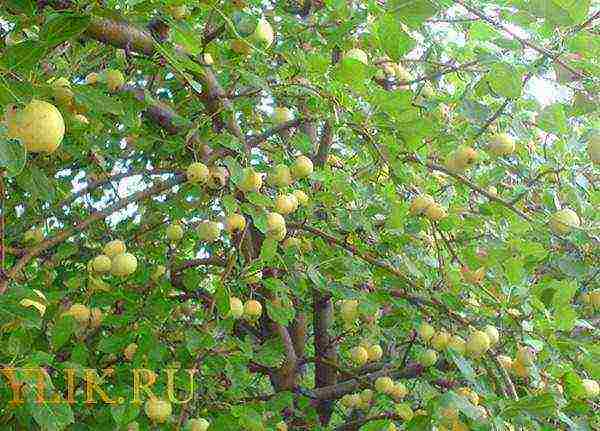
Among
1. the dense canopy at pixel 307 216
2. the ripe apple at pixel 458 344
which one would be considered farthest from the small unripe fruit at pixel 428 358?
the ripe apple at pixel 458 344

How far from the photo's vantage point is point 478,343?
2203 mm

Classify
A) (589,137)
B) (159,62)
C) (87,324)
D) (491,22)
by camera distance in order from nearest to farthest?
(491,22) → (159,62) → (589,137) → (87,324)

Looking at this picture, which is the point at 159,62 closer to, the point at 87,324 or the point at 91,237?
the point at 87,324

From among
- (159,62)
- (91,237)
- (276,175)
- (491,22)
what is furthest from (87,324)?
(491,22)

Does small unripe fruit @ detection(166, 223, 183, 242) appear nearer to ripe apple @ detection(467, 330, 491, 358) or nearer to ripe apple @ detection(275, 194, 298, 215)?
ripe apple @ detection(275, 194, 298, 215)

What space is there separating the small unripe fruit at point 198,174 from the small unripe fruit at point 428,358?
3.63ft

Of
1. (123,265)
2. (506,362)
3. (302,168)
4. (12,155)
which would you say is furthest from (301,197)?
(12,155)

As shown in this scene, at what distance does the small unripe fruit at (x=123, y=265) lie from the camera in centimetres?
244

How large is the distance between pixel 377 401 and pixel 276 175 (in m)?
1.13

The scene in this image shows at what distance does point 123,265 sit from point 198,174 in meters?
0.44

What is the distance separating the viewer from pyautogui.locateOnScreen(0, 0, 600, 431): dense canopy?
1.78m

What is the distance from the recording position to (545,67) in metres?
1.84

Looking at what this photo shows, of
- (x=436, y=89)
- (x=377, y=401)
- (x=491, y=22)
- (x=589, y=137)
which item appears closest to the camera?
(x=491, y=22)

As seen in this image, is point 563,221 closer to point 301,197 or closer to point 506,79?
point 506,79
